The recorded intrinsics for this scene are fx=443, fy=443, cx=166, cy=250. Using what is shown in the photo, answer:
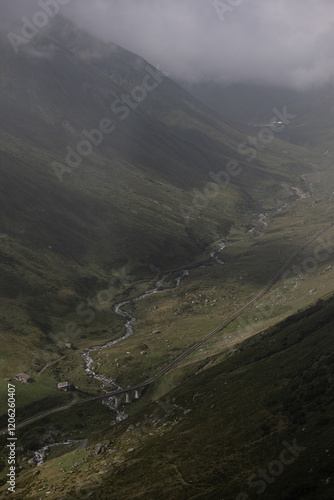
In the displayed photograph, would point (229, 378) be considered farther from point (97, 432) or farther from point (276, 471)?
point (276, 471)

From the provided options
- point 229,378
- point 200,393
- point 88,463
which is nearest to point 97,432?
point 88,463

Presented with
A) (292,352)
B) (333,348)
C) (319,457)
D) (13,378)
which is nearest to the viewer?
(319,457)

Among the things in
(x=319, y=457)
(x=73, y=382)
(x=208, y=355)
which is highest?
(x=73, y=382)

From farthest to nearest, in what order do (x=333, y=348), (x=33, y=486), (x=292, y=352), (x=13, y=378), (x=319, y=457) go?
1. (x=13, y=378)
2. (x=292, y=352)
3. (x=333, y=348)
4. (x=33, y=486)
5. (x=319, y=457)

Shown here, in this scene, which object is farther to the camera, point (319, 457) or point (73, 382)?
point (73, 382)

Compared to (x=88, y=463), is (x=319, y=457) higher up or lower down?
lower down

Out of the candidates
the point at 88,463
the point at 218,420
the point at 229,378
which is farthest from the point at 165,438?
the point at 229,378

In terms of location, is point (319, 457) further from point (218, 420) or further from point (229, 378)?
point (229, 378)
